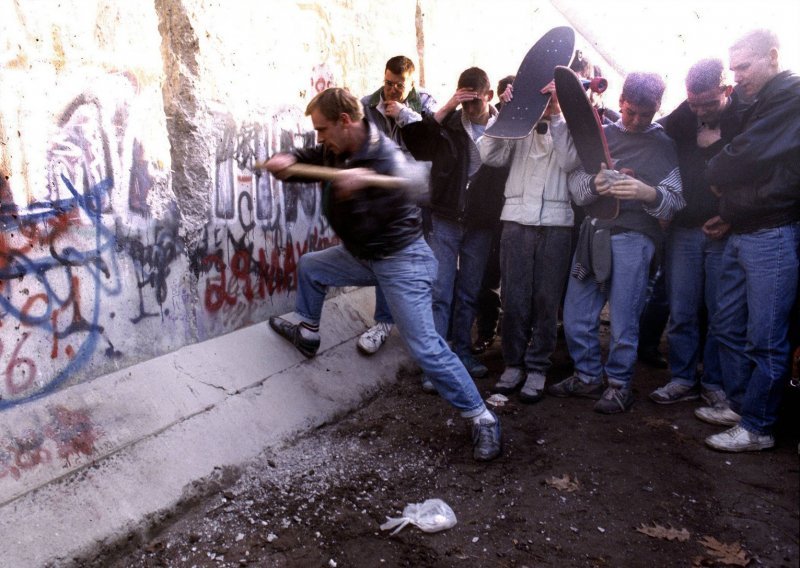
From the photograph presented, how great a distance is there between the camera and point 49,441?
303 cm

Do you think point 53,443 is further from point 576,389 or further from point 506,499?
point 576,389

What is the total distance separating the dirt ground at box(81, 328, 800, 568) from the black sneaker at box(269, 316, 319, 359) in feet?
1.73

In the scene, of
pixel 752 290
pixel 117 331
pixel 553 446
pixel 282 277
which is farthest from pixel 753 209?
pixel 117 331

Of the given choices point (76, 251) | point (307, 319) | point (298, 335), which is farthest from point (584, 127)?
point (76, 251)

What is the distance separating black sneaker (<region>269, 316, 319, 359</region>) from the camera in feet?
14.5

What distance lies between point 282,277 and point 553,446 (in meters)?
2.12

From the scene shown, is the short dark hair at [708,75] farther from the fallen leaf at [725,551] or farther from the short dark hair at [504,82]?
the fallen leaf at [725,551]

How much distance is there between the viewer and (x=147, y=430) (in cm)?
340

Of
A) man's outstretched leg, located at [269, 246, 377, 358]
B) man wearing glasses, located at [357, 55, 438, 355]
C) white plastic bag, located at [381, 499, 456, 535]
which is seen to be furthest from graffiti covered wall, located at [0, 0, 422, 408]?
white plastic bag, located at [381, 499, 456, 535]

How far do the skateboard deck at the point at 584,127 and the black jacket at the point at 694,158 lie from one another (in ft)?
1.64

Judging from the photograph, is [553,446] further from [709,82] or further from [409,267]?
[709,82]

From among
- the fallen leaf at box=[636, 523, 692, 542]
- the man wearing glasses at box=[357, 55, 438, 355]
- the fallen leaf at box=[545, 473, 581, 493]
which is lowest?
the fallen leaf at box=[545, 473, 581, 493]

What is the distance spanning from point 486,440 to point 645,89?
2.34 m

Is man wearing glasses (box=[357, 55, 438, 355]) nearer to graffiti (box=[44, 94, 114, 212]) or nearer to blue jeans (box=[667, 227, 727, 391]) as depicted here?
blue jeans (box=[667, 227, 727, 391])
